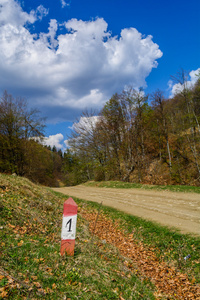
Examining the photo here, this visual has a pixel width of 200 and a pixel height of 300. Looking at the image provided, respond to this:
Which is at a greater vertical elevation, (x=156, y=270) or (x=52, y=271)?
(x=52, y=271)

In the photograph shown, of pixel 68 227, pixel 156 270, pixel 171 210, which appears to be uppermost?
pixel 68 227

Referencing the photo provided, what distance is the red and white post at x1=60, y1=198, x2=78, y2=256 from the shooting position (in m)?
3.77

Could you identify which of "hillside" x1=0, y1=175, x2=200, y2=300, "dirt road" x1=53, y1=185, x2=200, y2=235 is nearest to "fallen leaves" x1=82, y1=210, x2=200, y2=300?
"hillside" x1=0, y1=175, x2=200, y2=300

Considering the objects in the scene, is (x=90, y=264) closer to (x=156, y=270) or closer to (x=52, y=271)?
(x=52, y=271)

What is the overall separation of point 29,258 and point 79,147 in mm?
26156

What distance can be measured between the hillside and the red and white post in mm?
214

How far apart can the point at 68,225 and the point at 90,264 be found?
99 centimetres

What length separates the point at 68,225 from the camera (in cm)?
382

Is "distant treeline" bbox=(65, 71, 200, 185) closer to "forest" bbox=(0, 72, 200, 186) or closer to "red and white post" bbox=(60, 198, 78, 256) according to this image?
"forest" bbox=(0, 72, 200, 186)

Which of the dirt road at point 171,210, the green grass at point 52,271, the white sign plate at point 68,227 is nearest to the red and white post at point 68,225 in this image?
the white sign plate at point 68,227

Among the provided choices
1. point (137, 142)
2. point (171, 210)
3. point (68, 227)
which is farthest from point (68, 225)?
point (137, 142)

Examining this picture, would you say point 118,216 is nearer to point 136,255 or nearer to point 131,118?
point 136,255

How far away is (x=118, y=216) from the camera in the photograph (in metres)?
9.68

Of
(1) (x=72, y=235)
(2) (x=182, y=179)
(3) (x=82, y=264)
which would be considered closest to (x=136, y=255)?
(3) (x=82, y=264)
